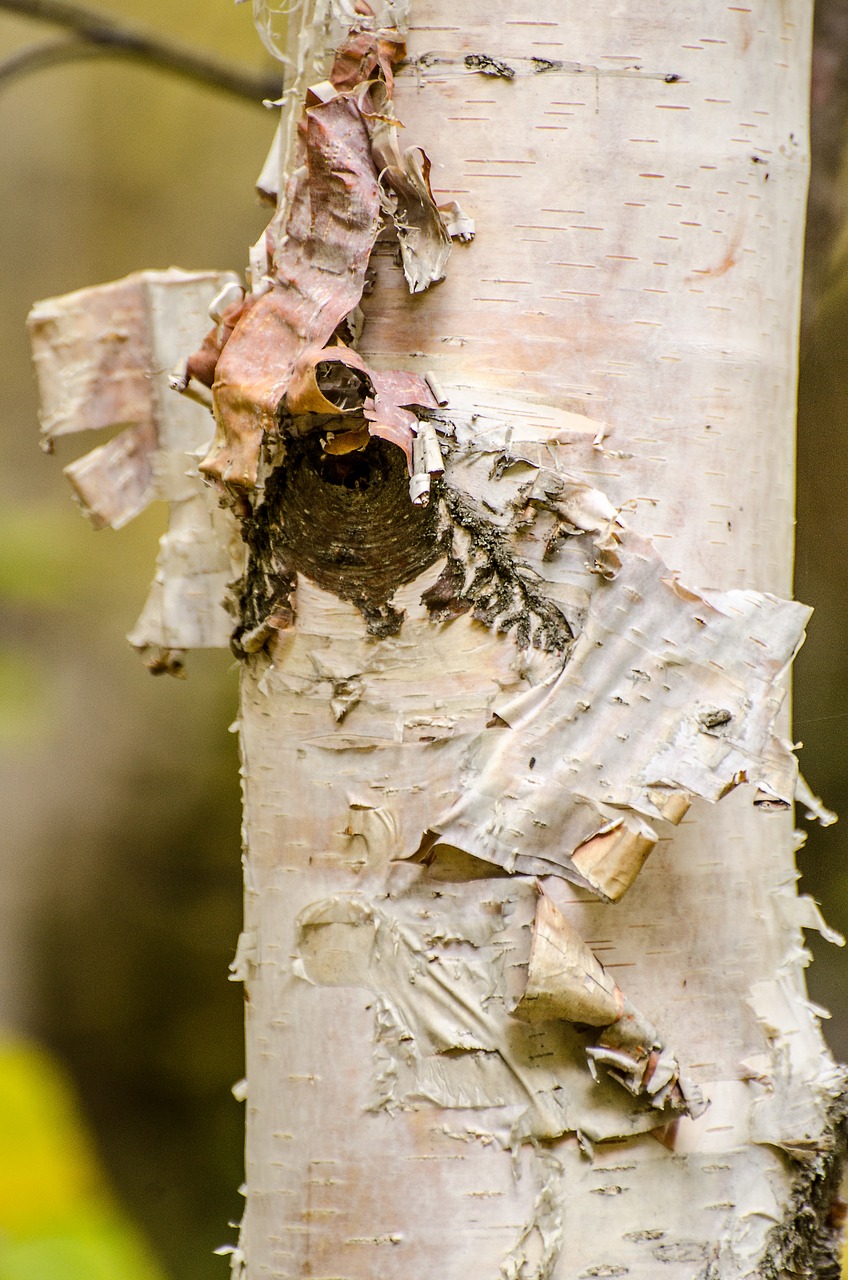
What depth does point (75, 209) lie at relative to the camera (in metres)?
1.49

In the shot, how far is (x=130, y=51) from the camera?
3.75 feet

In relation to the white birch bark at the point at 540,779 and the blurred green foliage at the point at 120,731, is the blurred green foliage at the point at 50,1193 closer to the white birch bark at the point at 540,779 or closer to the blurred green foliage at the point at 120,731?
the blurred green foliage at the point at 120,731

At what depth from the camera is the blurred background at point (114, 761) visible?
4.55 feet

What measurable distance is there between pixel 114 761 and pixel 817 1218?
3.88 feet

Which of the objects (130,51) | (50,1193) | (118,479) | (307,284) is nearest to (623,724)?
(307,284)

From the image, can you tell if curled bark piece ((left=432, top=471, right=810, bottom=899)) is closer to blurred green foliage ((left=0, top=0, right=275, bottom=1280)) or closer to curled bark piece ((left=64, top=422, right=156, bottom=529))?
curled bark piece ((left=64, top=422, right=156, bottom=529))

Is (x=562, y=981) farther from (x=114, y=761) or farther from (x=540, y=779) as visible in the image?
(x=114, y=761)

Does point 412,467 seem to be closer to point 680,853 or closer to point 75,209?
point 680,853

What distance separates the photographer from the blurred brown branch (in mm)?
1121

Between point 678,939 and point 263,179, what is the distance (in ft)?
1.48

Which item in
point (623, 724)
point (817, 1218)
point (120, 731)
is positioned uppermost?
point (120, 731)

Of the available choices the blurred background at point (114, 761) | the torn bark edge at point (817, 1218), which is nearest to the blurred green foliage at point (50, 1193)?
the blurred background at point (114, 761)

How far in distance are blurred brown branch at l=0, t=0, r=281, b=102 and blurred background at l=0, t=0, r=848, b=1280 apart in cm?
24

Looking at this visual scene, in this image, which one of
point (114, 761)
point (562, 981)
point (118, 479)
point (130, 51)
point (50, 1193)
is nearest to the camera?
point (562, 981)
